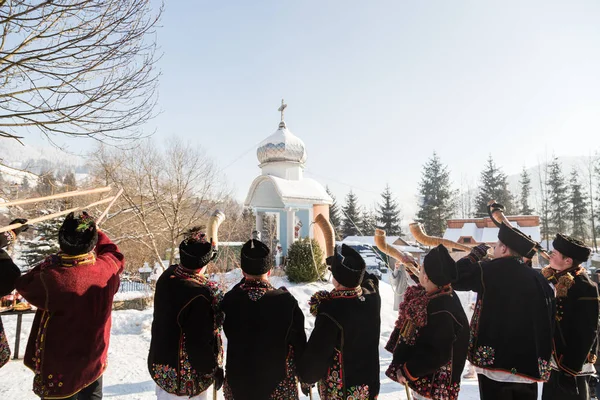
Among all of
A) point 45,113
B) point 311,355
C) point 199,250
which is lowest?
point 311,355

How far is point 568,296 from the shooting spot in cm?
349

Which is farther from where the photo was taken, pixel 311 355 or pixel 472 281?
pixel 472 281

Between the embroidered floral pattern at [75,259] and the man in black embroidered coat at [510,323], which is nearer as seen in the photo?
the embroidered floral pattern at [75,259]

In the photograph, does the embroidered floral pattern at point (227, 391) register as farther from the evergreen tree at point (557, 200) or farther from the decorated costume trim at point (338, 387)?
the evergreen tree at point (557, 200)

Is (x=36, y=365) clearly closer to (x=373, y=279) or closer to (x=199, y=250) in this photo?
(x=199, y=250)

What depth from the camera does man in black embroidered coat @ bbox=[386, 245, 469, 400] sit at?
2586mm

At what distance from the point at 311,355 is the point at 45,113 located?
4.40 meters

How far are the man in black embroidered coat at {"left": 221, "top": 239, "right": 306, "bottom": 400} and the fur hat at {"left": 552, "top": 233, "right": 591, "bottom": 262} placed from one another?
2885mm

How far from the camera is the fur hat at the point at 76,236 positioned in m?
2.72

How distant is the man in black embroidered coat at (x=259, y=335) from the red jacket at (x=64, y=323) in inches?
42.9

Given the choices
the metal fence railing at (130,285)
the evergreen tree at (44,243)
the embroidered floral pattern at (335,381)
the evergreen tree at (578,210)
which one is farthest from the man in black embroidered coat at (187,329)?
the evergreen tree at (578,210)

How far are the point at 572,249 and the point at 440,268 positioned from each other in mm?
1852

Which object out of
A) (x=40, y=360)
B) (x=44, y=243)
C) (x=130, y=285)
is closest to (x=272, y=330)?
(x=40, y=360)

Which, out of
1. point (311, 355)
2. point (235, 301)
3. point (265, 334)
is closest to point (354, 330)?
point (311, 355)
